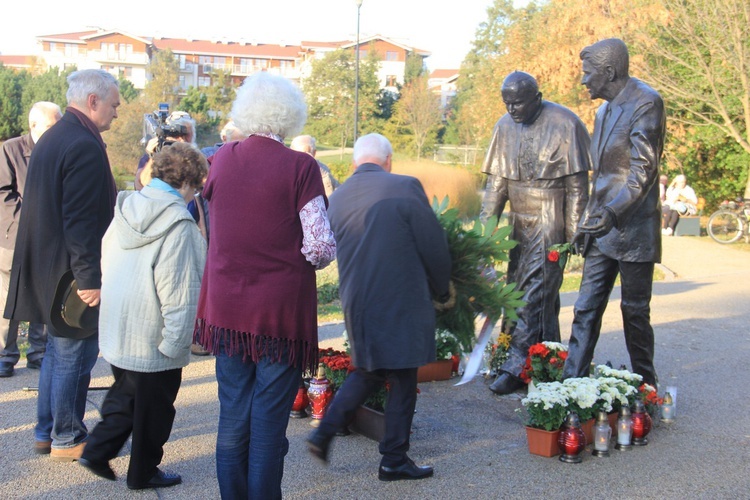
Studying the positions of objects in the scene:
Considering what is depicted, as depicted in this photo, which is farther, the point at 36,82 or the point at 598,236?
the point at 36,82

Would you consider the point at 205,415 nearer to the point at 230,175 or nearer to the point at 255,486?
the point at 255,486

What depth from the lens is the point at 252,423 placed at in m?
3.46

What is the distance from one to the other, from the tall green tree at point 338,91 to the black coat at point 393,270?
155 feet

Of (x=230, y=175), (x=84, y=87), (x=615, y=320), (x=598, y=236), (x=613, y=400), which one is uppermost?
(x=84, y=87)

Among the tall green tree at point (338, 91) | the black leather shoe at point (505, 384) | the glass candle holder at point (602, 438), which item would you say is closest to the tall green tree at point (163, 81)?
the tall green tree at point (338, 91)

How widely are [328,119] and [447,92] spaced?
4201 cm

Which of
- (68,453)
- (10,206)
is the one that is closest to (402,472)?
(68,453)

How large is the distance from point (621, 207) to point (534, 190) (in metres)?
1.02

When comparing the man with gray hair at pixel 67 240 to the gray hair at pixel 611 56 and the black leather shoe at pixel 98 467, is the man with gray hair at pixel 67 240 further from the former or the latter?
the gray hair at pixel 611 56

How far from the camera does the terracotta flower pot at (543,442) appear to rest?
4641 millimetres

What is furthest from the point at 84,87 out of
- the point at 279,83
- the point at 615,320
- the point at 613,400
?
the point at 615,320

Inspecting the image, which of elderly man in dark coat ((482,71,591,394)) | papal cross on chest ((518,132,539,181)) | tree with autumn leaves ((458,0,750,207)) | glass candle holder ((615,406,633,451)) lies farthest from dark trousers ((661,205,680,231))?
glass candle holder ((615,406,633,451))

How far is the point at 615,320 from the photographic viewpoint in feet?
29.7

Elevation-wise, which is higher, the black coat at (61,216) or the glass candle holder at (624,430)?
the black coat at (61,216)
